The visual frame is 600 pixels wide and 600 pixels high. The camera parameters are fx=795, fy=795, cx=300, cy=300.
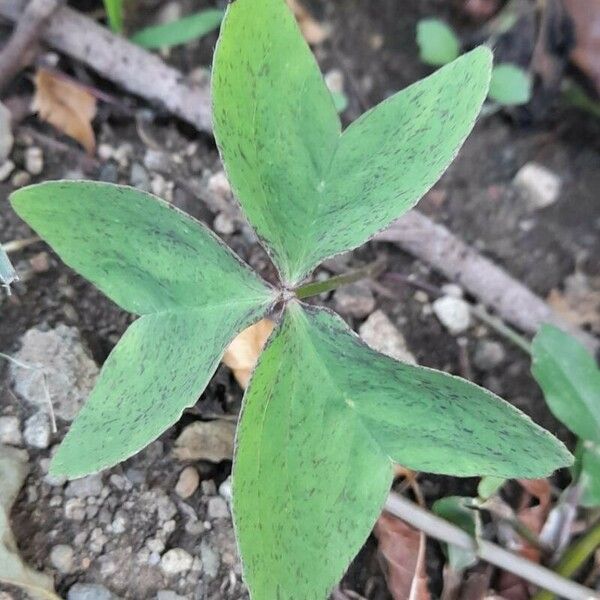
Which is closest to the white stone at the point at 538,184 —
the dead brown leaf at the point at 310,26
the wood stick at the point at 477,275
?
the wood stick at the point at 477,275

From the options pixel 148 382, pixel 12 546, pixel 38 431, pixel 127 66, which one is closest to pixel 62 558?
pixel 12 546

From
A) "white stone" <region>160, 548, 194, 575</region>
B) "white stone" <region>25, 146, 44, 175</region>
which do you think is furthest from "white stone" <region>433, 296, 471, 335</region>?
"white stone" <region>25, 146, 44, 175</region>

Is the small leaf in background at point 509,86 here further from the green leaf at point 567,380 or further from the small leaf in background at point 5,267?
the small leaf in background at point 5,267

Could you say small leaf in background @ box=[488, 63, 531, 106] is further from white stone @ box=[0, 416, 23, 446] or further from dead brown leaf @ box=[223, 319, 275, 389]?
white stone @ box=[0, 416, 23, 446]

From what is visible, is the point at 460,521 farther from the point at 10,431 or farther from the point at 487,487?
the point at 10,431

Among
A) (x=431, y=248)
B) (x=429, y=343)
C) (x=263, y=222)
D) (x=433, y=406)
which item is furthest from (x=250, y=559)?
(x=431, y=248)

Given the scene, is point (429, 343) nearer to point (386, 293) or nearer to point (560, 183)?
point (386, 293)
